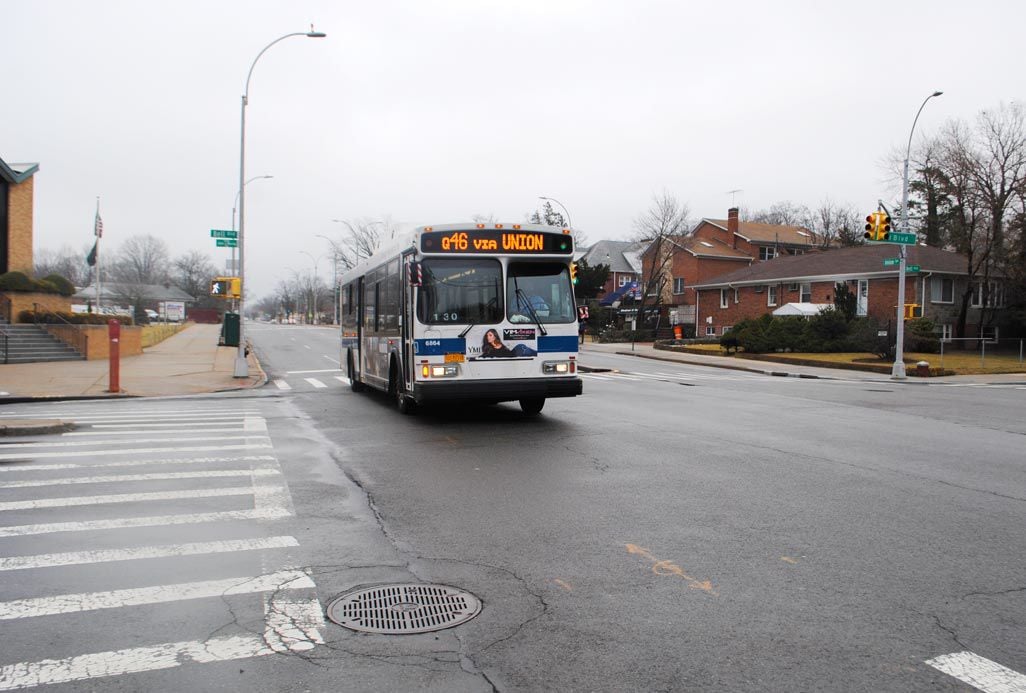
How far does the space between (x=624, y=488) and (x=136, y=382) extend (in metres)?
18.5

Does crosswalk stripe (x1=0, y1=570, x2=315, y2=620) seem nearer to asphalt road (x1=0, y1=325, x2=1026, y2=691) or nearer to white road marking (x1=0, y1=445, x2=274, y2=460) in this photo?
asphalt road (x1=0, y1=325, x2=1026, y2=691)

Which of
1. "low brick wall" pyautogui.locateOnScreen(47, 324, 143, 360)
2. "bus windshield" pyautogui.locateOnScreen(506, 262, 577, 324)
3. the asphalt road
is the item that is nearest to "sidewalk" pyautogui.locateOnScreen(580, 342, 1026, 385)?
"bus windshield" pyautogui.locateOnScreen(506, 262, 577, 324)

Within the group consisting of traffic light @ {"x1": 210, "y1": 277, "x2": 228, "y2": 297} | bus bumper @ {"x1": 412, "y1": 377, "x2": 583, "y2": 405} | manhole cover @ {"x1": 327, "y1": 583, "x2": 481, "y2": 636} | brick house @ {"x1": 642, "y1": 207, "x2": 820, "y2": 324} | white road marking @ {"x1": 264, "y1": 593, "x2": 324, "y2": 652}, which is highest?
brick house @ {"x1": 642, "y1": 207, "x2": 820, "y2": 324}

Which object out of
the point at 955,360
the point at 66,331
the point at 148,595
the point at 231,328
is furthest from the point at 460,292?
the point at 955,360

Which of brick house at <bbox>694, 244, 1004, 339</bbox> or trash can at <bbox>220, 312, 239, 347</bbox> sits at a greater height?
brick house at <bbox>694, 244, 1004, 339</bbox>

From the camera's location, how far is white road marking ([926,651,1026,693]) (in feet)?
12.0

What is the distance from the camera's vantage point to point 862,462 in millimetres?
9492

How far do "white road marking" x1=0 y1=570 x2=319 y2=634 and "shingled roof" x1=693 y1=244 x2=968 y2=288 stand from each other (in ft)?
141

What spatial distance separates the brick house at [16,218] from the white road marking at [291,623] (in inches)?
1497

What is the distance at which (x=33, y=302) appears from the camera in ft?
106

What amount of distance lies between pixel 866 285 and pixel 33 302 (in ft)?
138

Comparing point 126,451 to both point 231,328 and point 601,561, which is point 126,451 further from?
point 231,328

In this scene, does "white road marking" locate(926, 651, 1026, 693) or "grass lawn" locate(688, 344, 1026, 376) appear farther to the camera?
"grass lawn" locate(688, 344, 1026, 376)

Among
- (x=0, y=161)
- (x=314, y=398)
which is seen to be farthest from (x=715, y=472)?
(x=0, y=161)
